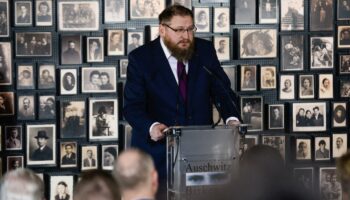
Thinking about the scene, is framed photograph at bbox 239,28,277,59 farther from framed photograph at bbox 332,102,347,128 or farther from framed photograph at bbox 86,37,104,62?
framed photograph at bbox 86,37,104,62

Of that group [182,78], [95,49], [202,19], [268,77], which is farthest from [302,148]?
[182,78]

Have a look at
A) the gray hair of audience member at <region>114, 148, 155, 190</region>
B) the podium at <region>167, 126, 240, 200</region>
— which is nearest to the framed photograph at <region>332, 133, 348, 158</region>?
the podium at <region>167, 126, 240, 200</region>

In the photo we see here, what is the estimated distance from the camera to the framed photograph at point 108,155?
7637 millimetres

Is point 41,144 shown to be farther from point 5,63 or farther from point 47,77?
point 5,63

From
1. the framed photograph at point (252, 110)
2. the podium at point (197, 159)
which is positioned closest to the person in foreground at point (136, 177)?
the podium at point (197, 159)

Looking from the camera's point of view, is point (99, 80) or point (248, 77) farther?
point (248, 77)

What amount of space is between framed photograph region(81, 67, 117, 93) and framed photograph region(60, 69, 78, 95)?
67 mm

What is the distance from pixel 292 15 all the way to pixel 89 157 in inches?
78.7

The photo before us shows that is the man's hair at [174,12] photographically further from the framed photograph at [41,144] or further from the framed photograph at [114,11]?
the framed photograph at [41,144]

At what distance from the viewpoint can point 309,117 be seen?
315 inches

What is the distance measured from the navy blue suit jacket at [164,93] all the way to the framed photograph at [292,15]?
1702 millimetres

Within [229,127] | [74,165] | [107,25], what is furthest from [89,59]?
[229,127]

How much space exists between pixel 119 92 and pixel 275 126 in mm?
1325

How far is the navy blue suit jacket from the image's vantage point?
6.12 metres
